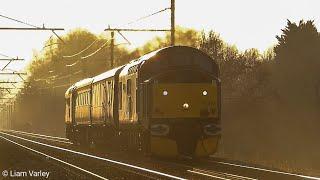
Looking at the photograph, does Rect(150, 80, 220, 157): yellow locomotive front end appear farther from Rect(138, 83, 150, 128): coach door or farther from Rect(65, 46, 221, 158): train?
Rect(138, 83, 150, 128): coach door

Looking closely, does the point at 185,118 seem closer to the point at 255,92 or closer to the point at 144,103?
the point at 144,103

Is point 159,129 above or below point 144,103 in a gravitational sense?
below

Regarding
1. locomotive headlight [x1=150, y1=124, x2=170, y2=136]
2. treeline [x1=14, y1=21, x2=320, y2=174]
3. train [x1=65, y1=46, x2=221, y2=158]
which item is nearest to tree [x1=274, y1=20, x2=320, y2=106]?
treeline [x1=14, y1=21, x2=320, y2=174]

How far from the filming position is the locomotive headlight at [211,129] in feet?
75.3

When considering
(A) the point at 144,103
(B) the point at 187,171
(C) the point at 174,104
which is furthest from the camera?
(A) the point at 144,103

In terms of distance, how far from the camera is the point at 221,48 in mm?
80500

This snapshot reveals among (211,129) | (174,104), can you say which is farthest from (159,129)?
(211,129)

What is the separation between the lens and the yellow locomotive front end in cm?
2269

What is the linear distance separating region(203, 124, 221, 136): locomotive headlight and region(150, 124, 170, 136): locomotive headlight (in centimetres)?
120

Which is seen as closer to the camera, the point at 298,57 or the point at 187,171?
the point at 187,171

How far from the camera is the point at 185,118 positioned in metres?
23.2

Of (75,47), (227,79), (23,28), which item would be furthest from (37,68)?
(23,28)

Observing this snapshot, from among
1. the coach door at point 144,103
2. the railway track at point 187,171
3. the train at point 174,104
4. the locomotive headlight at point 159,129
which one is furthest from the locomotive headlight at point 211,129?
the coach door at point 144,103

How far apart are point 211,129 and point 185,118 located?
2.85 feet
